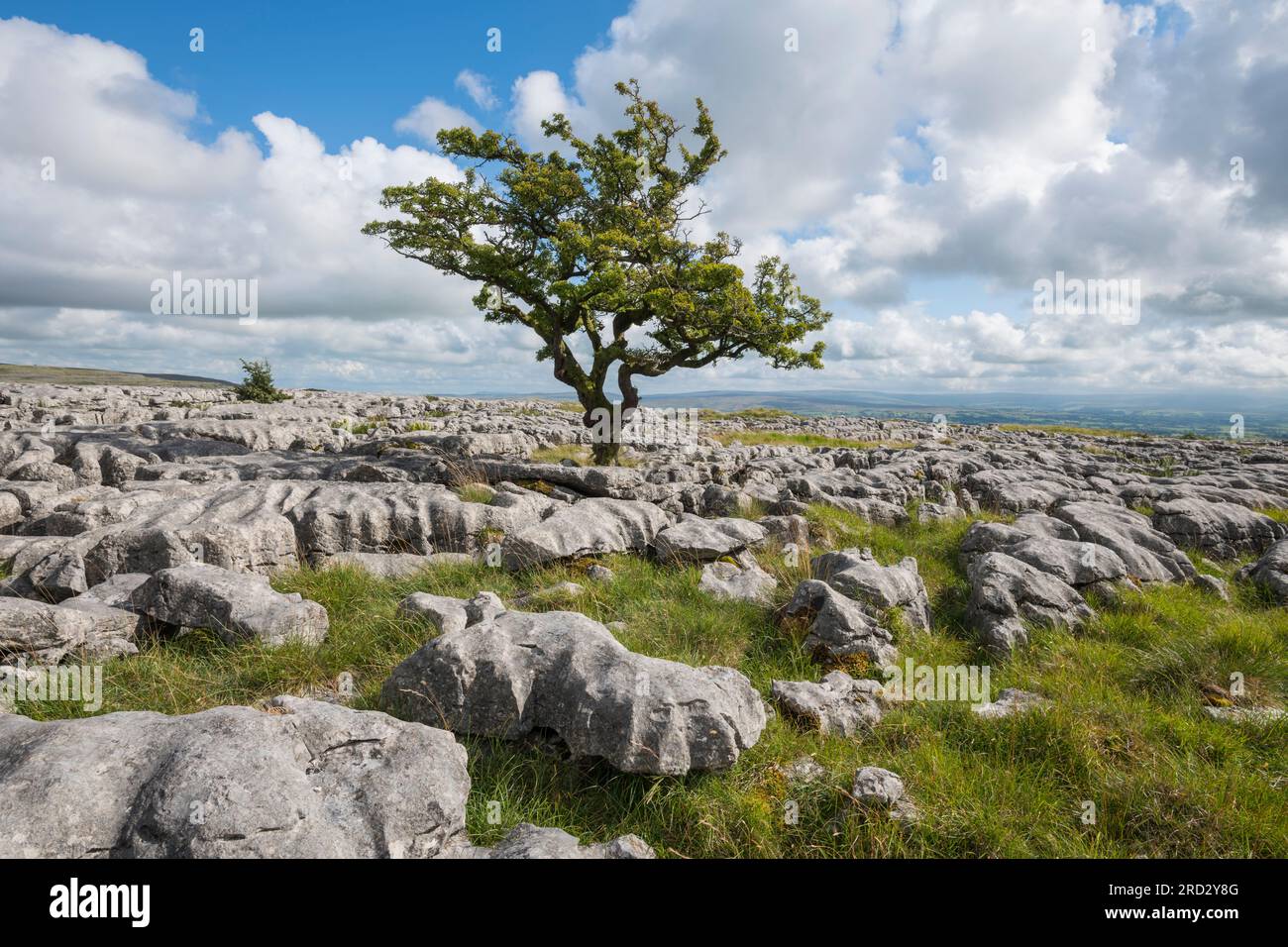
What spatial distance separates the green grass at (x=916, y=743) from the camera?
194 inches

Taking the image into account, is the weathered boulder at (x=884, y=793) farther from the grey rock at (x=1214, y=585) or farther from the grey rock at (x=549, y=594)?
the grey rock at (x=1214, y=585)

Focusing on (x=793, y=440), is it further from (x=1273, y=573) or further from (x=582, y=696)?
(x=582, y=696)

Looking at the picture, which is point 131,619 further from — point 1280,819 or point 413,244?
point 413,244

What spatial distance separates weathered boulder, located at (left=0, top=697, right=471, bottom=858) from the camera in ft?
11.4

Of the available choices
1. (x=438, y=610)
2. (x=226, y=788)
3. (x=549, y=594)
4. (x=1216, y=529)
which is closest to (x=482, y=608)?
(x=438, y=610)

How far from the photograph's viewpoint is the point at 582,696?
5461 mm

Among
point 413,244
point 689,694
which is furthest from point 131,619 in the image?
point 413,244

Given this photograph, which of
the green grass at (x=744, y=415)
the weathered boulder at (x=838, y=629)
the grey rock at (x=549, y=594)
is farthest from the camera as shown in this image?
the green grass at (x=744, y=415)

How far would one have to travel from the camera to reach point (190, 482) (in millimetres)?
13750

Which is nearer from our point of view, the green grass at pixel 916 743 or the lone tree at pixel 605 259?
the green grass at pixel 916 743

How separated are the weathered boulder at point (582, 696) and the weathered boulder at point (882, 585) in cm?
414

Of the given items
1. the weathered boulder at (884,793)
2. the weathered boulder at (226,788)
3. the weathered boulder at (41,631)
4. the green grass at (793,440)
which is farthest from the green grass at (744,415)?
the weathered boulder at (226,788)

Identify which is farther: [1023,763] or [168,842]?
[1023,763]
